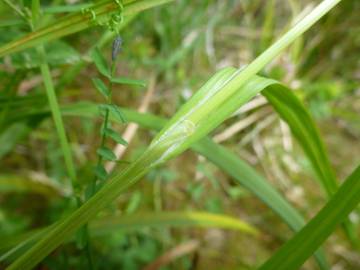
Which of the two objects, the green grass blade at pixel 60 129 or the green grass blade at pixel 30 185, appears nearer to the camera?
the green grass blade at pixel 60 129

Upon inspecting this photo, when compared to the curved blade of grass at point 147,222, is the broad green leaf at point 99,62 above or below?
above

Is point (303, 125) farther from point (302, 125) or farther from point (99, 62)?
point (99, 62)

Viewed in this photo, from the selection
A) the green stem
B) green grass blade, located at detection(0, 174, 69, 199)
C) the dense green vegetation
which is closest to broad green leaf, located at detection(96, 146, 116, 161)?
the dense green vegetation

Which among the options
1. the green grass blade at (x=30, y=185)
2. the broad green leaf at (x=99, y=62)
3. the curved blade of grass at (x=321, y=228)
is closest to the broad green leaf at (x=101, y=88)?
the broad green leaf at (x=99, y=62)

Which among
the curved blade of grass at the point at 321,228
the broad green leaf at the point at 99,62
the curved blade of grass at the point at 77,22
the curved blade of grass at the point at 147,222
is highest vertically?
the curved blade of grass at the point at 77,22

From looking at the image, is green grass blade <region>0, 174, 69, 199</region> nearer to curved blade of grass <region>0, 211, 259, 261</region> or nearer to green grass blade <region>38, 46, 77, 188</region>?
curved blade of grass <region>0, 211, 259, 261</region>

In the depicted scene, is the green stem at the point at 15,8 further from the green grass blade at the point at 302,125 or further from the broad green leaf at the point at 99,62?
the green grass blade at the point at 302,125

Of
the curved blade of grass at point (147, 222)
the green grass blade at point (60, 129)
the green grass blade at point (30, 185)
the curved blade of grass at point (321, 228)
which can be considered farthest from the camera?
the green grass blade at point (30, 185)

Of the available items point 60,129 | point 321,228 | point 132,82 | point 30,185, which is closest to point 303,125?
point 321,228
